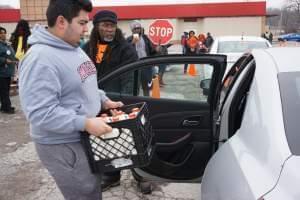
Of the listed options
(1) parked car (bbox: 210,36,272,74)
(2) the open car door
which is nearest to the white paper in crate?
(2) the open car door

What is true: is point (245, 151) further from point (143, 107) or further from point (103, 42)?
point (103, 42)

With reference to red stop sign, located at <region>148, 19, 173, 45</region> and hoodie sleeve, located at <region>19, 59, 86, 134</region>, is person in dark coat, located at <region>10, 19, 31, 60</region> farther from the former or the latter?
hoodie sleeve, located at <region>19, 59, 86, 134</region>

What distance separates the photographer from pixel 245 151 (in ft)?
6.04

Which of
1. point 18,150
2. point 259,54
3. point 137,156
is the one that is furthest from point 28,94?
point 18,150

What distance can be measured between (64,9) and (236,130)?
1.21 metres

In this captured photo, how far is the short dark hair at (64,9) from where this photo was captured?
205 centimetres

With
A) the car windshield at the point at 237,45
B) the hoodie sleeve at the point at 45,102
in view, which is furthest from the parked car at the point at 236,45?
the hoodie sleeve at the point at 45,102

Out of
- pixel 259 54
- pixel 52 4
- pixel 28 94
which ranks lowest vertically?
pixel 28 94

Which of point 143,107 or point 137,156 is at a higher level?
point 143,107

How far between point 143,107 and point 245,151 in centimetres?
70

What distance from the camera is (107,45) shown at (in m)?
4.24

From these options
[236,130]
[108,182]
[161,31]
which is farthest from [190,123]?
[161,31]

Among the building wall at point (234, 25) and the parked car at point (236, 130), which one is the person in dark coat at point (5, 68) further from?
the building wall at point (234, 25)

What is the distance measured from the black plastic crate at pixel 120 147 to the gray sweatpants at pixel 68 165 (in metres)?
0.07
